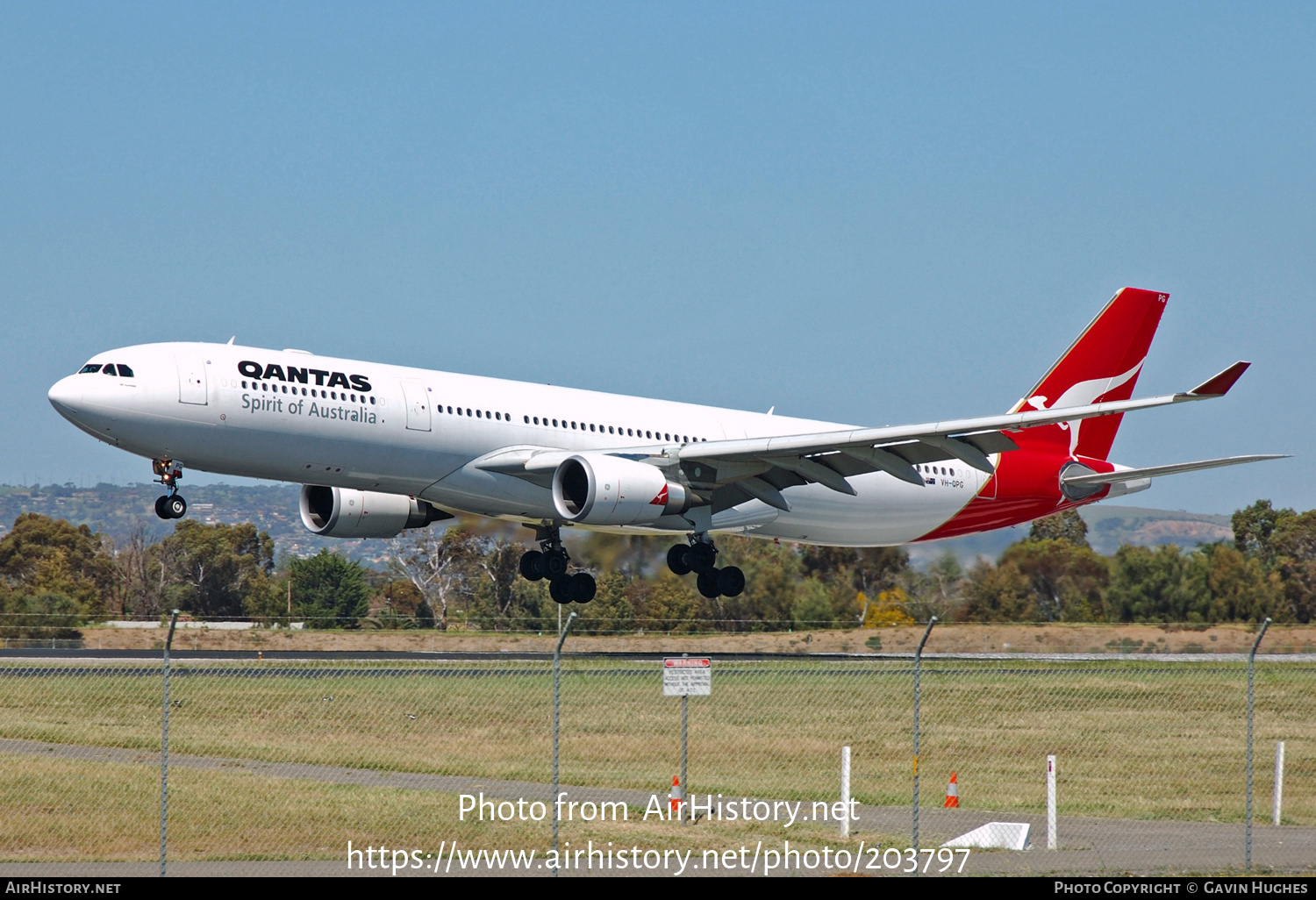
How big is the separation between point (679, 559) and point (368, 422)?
941 cm

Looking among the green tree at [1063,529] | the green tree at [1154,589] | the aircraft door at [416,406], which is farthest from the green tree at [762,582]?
the green tree at [1063,529]

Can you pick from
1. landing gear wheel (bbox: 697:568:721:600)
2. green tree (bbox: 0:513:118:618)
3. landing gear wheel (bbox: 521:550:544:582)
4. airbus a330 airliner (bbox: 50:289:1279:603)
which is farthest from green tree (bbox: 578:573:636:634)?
green tree (bbox: 0:513:118:618)

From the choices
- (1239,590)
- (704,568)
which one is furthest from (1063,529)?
(704,568)

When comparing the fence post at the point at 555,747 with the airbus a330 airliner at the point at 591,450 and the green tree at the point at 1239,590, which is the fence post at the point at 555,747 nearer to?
the airbus a330 airliner at the point at 591,450

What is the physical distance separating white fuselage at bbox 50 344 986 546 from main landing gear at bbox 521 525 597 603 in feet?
7.61

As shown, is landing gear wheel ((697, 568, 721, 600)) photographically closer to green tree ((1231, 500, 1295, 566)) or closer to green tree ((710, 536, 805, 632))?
green tree ((710, 536, 805, 632))

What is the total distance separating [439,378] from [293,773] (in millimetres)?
13029

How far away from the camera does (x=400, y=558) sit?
72.9 m

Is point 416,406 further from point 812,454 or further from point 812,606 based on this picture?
point 812,606

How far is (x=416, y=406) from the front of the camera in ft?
100

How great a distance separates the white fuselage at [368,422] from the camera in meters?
28.0

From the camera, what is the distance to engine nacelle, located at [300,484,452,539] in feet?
115

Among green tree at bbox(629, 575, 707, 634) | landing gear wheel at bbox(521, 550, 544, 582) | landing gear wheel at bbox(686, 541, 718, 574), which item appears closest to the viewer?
landing gear wheel at bbox(686, 541, 718, 574)

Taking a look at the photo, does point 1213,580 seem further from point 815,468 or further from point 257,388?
point 257,388
